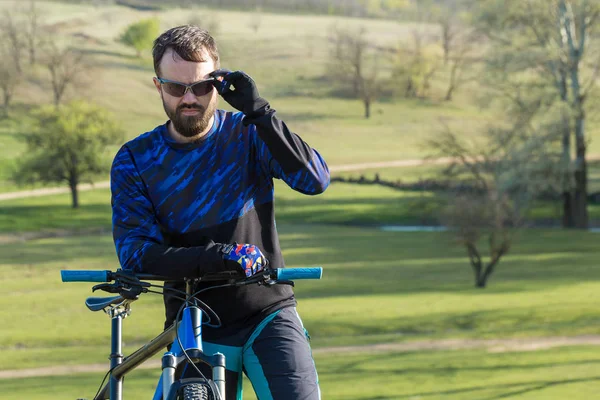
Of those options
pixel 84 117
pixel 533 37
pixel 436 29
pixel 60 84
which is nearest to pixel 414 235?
pixel 533 37

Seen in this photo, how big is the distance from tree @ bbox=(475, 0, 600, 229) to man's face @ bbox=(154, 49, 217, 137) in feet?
161

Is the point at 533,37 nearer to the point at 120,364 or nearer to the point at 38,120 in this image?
the point at 38,120

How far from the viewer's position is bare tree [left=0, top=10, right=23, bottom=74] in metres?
93.0

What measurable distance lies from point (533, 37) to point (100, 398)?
171ft

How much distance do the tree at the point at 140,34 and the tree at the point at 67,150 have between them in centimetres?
2570

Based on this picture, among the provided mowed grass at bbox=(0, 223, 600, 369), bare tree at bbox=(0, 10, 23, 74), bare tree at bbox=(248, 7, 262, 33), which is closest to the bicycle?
mowed grass at bbox=(0, 223, 600, 369)

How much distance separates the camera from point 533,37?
5434 cm

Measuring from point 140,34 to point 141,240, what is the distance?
100 meters

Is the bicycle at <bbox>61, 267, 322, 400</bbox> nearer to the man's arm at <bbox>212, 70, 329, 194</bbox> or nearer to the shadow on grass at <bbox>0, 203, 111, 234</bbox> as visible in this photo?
the man's arm at <bbox>212, 70, 329, 194</bbox>

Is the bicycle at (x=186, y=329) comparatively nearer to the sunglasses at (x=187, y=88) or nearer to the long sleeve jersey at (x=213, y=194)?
the long sleeve jersey at (x=213, y=194)

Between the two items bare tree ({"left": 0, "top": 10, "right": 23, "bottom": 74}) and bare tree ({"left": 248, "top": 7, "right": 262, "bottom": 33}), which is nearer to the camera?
bare tree ({"left": 0, "top": 10, "right": 23, "bottom": 74})

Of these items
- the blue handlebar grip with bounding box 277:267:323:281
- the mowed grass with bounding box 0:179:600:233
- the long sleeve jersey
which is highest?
the long sleeve jersey

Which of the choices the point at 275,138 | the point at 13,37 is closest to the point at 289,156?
the point at 275,138

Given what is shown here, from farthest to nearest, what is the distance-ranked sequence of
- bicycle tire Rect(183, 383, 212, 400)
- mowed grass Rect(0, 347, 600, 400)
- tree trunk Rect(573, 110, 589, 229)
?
tree trunk Rect(573, 110, 589, 229), mowed grass Rect(0, 347, 600, 400), bicycle tire Rect(183, 383, 212, 400)
